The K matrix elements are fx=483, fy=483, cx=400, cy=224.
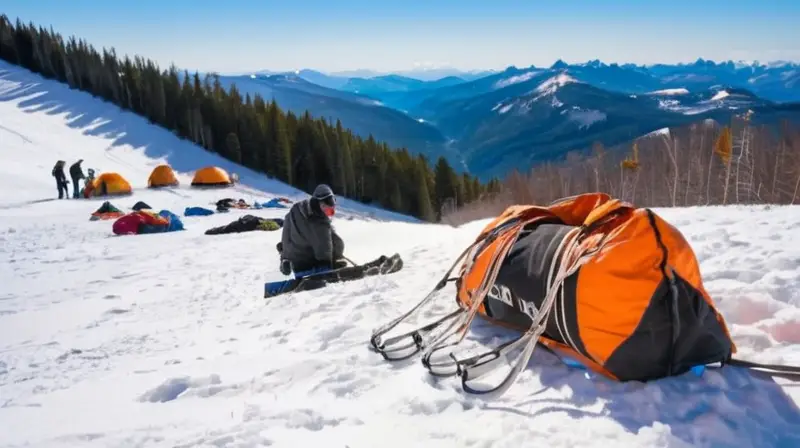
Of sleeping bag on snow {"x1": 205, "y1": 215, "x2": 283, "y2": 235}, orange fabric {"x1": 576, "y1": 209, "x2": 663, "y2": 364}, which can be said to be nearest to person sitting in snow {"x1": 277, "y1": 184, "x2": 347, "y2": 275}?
orange fabric {"x1": 576, "y1": 209, "x2": 663, "y2": 364}

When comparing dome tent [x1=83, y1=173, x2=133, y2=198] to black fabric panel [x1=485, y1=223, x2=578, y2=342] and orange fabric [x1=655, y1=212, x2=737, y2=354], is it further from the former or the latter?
orange fabric [x1=655, y1=212, x2=737, y2=354]

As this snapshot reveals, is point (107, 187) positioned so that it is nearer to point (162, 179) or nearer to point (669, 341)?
point (162, 179)

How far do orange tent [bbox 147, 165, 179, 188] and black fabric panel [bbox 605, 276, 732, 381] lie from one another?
4094 cm

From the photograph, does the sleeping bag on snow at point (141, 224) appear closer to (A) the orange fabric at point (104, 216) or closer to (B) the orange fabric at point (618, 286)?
(A) the orange fabric at point (104, 216)

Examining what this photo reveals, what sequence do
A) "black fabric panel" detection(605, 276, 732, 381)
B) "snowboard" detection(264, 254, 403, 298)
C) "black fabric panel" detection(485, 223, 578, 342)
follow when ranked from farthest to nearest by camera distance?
1. "snowboard" detection(264, 254, 403, 298)
2. "black fabric panel" detection(485, 223, 578, 342)
3. "black fabric panel" detection(605, 276, 732, 381)

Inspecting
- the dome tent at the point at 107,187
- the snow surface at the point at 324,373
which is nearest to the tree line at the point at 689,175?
the dome tent at the point at 107,187

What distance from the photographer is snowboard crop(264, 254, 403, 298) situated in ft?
23.6

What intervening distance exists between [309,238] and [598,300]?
5.43m

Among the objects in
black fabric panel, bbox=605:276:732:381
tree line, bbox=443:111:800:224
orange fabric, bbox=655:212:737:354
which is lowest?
tree line, bbox=443:111:800:224

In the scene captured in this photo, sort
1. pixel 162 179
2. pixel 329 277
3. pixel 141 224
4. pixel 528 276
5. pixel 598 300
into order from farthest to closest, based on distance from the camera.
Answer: pixel 162 179 < pixel 141 224 < pixel 329 277 < pixel 528 276 < pixel 598 300

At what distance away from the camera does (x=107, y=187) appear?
1225 inches

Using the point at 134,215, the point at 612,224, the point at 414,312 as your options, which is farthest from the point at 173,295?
the point at 134,215

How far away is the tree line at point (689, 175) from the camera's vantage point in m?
39.1

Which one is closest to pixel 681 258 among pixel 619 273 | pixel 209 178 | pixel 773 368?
pixel 619 273
